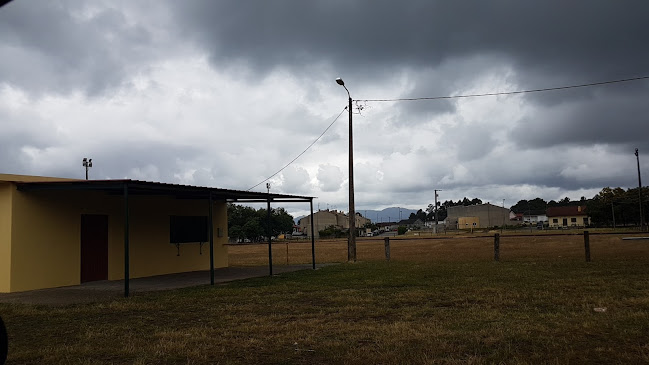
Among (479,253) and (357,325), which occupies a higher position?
(357,325)

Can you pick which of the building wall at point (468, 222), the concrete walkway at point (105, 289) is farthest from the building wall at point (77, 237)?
the building wall at point (468, 222)

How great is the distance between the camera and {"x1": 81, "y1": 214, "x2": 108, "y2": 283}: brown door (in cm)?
1494

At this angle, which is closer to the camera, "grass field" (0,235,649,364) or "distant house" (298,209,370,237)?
"grass field" (0,235,649,364)

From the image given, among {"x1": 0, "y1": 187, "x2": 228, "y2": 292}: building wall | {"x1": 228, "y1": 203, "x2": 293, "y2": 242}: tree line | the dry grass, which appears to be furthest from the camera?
{"x1": 228, "y1": 203, "x2": 293, "y2": 242}: tree line

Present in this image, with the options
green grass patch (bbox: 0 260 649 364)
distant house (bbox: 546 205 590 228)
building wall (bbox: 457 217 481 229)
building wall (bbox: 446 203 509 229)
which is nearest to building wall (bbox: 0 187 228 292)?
green grass patch (bbox: 0 260 649 364)

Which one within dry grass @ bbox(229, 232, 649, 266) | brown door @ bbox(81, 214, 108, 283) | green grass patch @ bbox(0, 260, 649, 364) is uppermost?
brown door @ bbox(81, 214, 108, 283)

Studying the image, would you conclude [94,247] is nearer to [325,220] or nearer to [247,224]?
[247,224]

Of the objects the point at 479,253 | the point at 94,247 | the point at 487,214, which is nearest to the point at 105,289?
the point at 94,247

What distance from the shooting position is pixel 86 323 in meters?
8.34

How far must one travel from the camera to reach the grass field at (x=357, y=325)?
19.4 ft

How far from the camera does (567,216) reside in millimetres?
106438

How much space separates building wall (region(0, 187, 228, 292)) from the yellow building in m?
0.02

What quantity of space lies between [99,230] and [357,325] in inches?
424

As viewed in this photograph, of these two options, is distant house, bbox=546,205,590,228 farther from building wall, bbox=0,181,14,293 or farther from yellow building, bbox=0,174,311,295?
building wall, bbox=0,181,14,293
